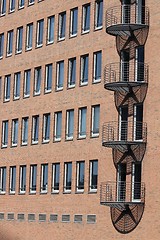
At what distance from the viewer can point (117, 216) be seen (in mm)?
50969

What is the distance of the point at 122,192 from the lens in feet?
167

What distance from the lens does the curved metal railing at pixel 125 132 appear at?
4988 cm

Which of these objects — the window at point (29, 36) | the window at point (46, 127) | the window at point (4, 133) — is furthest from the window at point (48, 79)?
the window at point (4, 133)

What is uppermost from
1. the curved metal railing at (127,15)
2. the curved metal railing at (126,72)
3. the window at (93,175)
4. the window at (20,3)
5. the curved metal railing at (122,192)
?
the window at (20,3)

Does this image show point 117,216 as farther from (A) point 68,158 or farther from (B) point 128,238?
(A) point 68,158

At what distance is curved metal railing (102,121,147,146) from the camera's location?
1964 inches

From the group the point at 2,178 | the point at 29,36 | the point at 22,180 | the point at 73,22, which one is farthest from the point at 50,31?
the point at 2,178

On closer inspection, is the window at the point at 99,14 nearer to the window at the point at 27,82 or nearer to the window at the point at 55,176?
the window at the point at 27,82

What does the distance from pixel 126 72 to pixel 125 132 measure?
3.54 metres

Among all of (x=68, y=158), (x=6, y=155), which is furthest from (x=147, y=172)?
(x=6, y=155)

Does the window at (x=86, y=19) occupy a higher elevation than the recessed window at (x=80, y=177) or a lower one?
higher

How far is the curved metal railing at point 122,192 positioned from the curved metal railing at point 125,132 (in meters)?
2.49

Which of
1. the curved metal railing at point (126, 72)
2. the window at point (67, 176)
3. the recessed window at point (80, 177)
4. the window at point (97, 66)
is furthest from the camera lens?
the window at point (67, 176)

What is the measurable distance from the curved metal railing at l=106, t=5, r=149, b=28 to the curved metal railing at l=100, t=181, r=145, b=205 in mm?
9224
